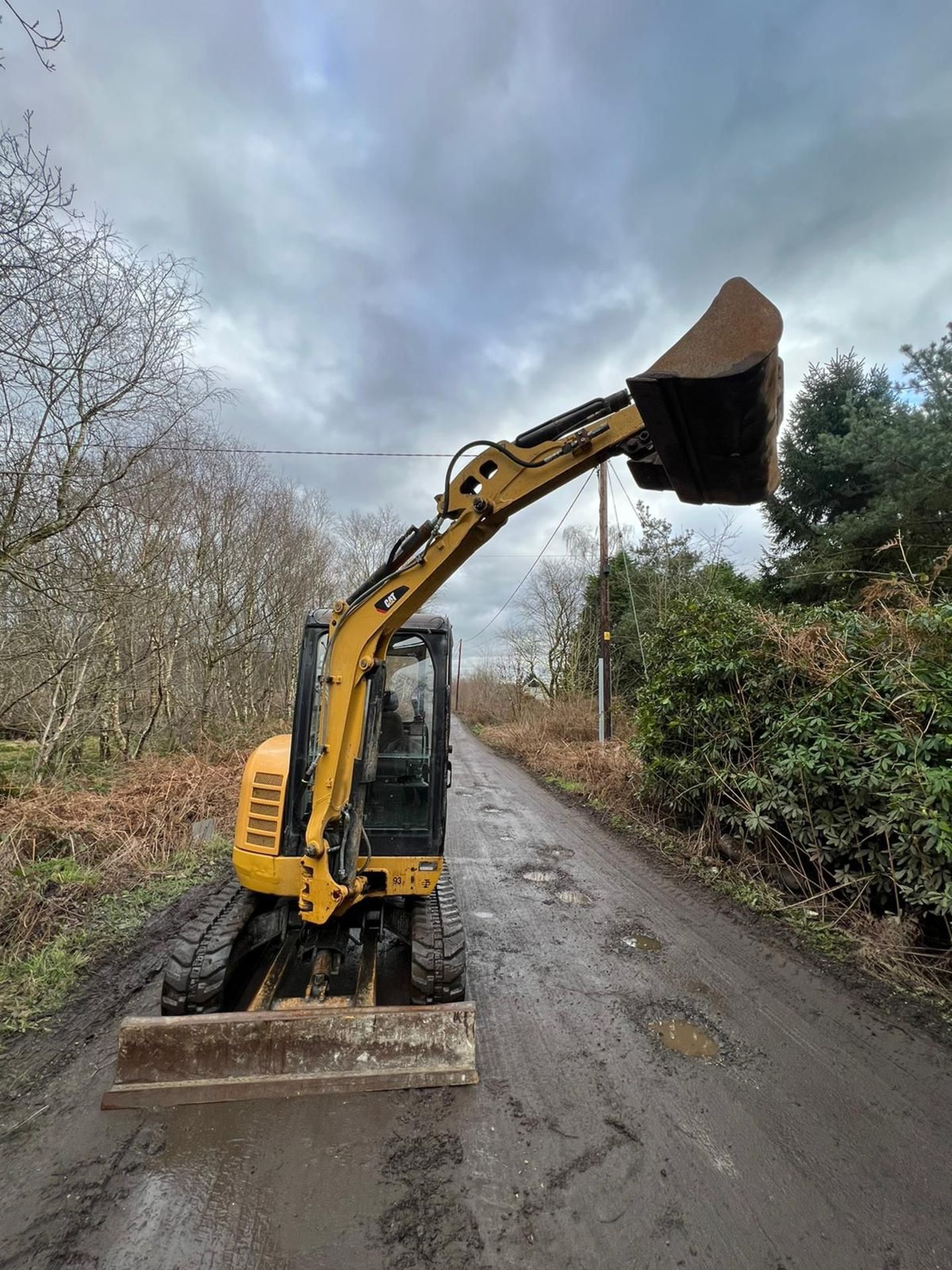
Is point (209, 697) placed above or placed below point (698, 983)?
above

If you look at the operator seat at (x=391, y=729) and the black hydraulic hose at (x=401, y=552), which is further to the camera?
the operator seat at (x=391, y=729)

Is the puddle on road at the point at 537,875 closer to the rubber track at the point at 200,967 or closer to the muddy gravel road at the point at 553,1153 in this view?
the muddy gravel road at the point at 553,1153

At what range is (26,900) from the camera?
4.27 m

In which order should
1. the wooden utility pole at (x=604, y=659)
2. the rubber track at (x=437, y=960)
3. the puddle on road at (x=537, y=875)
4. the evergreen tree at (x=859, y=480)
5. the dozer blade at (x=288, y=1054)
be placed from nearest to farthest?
the dozer blade at (x=288, y=1054), the rubber track at (x=437, y=960), the puddle on road at (x=537, y=875), the evergreen tree at (x=859, y=480), the wooden utility pole at (x=604, y=659)

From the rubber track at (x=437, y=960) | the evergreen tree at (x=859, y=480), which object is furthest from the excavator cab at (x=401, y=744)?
the evergreen tree at (x=859, y=480)

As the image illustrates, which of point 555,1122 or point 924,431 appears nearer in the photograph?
point 555,1122

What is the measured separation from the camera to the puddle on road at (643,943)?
174 inches

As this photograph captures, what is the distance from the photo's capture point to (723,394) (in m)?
1.97

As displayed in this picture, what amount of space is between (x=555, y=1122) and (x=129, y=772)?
330 inches

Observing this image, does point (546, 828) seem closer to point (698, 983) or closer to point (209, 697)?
point (698, 983)

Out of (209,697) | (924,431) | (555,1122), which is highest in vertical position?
(924,431)

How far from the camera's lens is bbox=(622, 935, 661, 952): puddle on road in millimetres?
4422

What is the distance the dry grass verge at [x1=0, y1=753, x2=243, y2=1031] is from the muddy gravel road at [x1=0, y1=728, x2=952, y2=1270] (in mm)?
409

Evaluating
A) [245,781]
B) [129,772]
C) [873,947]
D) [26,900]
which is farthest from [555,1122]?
[129,772]
